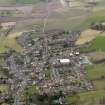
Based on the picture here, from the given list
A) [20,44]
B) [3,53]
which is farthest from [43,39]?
[3,53]

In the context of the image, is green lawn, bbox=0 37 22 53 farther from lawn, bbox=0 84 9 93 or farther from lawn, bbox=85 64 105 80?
lawn, bbox=85 64 105 80

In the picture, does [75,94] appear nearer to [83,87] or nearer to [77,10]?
[83,87]

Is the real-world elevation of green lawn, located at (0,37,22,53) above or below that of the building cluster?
below

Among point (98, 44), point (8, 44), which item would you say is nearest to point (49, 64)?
point (98, 44)

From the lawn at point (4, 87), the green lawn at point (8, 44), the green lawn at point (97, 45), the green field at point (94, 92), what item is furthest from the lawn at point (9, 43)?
the green field at point (94, 92)

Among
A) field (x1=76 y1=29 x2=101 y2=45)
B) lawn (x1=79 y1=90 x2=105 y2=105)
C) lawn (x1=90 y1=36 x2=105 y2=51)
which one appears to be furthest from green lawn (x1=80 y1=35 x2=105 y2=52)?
lawn (x1=79 y1=90 x2=105 y2=105)

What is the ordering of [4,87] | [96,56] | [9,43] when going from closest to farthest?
[4,87], [96,56], [9,43]

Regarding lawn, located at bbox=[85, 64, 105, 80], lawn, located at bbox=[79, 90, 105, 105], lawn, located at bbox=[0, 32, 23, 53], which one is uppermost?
lawn, located at bbox=[79, 90, 105, 105]

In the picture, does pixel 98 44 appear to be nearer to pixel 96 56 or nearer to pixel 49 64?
pixel 96 56

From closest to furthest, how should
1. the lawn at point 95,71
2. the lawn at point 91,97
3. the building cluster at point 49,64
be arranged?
the lawn at point 91,97 < the building cluster at point 49,64 < the lawn at point 95,71

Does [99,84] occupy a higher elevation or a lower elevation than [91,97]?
lower

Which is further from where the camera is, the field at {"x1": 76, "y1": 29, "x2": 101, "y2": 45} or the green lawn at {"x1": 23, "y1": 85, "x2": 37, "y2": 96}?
the field at {"x1": 76, "y1": 29, "x2": 101, "y2": 45}

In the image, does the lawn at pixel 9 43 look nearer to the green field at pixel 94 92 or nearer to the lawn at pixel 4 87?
the lawn at pixel 4 87
